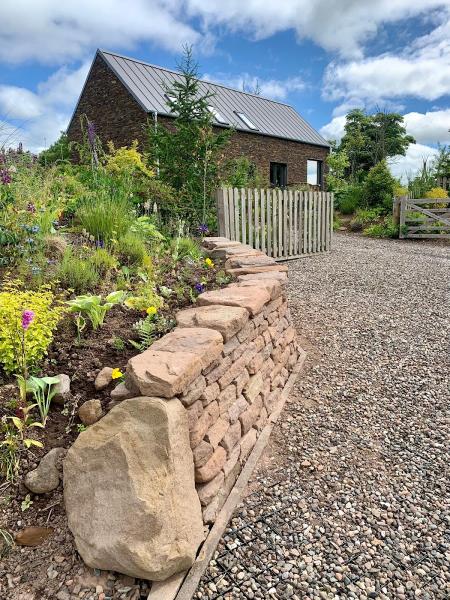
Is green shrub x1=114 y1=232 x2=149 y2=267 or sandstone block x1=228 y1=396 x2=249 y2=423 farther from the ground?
green shrub x1=114 y1=232 x2=149 y2=267

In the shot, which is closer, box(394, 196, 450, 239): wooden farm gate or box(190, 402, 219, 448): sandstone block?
box(190, 402, 219, 448): sandstone block

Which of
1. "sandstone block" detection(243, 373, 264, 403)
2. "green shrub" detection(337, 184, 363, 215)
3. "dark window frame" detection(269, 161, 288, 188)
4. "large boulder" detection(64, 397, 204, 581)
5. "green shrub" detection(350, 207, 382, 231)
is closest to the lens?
"large boulder" detection(64, 397, 204, 581)

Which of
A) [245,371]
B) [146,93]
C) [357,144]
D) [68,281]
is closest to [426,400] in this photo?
[245,371]

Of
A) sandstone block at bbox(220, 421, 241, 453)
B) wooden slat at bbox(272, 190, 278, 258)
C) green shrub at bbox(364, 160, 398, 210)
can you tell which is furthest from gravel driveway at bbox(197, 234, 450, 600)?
green shrub at bbox(364, 160, 398, 210)

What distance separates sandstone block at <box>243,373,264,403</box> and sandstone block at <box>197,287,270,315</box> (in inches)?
16.5

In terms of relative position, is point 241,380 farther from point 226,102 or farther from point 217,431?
point 226,102

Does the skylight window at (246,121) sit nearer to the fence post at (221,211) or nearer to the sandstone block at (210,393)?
the fence post at (221,211)

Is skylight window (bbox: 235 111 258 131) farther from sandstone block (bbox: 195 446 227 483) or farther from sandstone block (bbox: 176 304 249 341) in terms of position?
sandstone block (bbox: 195 446 227 483)

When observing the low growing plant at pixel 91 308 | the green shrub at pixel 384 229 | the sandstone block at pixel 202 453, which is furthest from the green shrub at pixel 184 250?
the green shrub at pixel 384 229

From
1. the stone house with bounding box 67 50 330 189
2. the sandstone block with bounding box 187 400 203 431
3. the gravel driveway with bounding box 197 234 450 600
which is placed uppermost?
the stone house with bounding box 67 50 330 189

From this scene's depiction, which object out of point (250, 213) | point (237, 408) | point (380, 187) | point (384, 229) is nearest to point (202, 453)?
point (237, 408)

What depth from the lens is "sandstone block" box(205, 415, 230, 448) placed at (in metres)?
2.15

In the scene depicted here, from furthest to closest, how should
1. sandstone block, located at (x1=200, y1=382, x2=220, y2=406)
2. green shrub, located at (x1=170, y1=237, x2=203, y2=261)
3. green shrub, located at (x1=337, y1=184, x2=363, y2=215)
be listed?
1. green shrub, located at (x1=337, y1=184, x2=363, y2=215)
2. green shrub, located at (x1=170, y1=237, x2=203, y2=261)
3. sandstone block, located at (x1=200, y1=382, x2=220, y2=406)

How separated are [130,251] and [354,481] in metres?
2.58
